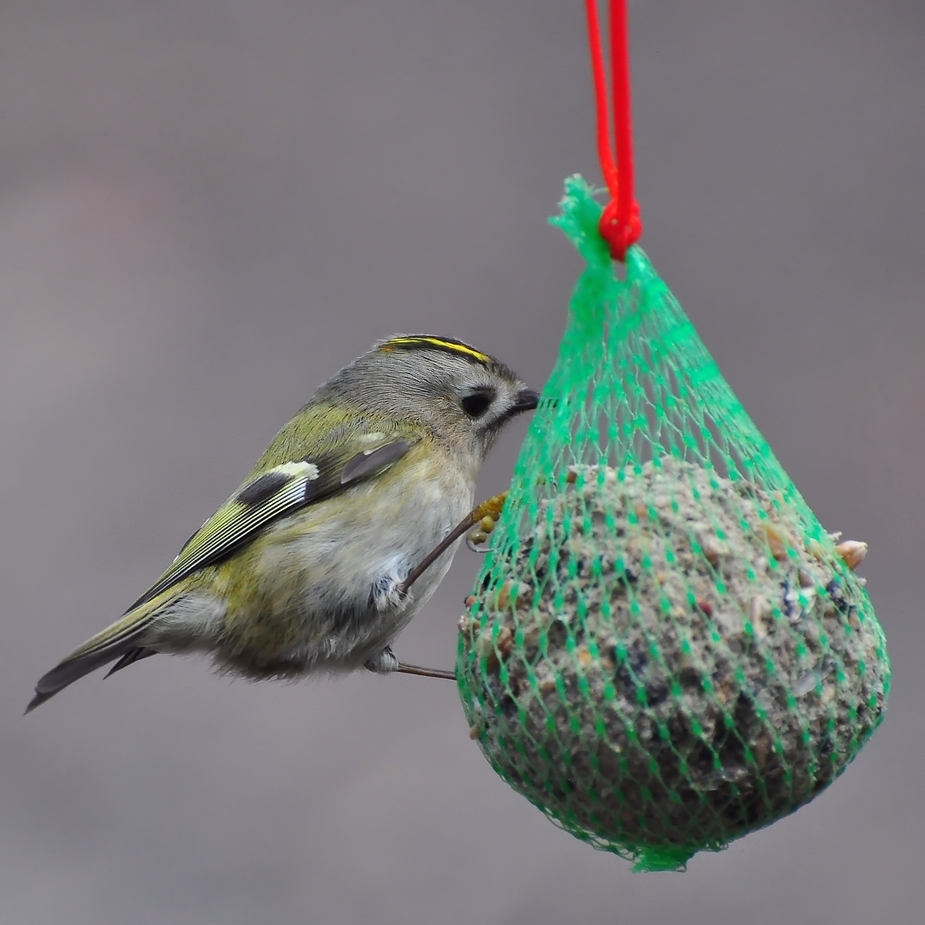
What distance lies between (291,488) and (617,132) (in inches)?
45.9

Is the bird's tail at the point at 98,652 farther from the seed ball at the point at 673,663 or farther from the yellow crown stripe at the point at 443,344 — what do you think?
the seed ball at the point at 673,663

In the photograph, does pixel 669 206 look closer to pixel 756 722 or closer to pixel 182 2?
pixel 182 2

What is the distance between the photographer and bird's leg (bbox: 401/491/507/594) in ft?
7.74

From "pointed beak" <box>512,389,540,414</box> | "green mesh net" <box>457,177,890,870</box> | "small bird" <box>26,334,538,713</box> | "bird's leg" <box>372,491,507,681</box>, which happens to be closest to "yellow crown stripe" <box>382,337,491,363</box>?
"small bird" <box>26,334,538,713</box>

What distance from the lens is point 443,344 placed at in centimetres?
272

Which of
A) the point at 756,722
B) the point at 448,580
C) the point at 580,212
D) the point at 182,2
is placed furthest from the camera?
the point at 182,2

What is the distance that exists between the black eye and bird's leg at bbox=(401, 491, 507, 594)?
0.91ft

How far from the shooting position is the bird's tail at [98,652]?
245cm

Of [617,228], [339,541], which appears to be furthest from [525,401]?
[617,228]

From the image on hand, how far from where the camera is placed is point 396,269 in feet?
14.6

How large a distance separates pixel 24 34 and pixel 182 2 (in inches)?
27.6

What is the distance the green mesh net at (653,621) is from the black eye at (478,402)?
0.63 meters

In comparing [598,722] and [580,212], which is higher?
[580,212]

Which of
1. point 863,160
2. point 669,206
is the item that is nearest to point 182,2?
point 669,206
